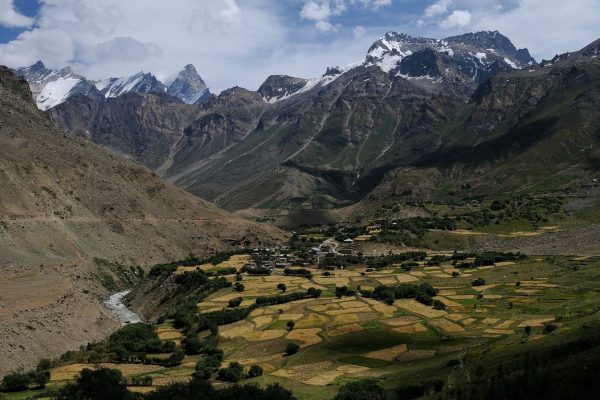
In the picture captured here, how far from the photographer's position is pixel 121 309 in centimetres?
13375

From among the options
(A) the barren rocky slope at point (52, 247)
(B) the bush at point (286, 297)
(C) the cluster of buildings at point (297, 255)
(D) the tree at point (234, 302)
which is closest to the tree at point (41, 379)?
(A) the barren rocky slope at point (52, 247)

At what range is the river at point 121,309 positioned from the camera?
4867 inches

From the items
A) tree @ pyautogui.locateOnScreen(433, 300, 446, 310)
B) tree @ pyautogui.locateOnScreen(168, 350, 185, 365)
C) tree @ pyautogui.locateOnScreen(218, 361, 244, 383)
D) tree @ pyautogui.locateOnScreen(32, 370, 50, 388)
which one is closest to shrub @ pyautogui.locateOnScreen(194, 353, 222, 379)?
tree @ pyautogui.locateOnScreen(218, 361, 244, 383)

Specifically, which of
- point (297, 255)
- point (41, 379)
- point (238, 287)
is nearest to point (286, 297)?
point (238, 287)

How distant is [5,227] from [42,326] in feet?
202

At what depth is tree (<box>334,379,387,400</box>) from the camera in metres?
51.5

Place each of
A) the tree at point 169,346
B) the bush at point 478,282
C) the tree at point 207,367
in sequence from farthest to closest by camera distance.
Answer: the bush at point 478,282, the tree at point 169,346, the tree at point 207,367

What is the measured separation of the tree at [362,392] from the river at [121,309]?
77005mm

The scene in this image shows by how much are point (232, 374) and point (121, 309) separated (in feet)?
243

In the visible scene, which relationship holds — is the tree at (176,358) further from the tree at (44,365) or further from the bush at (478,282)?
the bush at (478,282)

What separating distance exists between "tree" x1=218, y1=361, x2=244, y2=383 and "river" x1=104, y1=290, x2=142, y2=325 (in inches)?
2223

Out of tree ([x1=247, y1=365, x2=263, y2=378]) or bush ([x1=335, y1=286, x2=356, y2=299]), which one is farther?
bush ([x1=335, y1=286, x2=356, y2=299])

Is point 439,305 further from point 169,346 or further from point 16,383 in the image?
point 16,383

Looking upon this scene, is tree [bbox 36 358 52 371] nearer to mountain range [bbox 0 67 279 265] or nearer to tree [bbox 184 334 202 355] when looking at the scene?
tree [bbox 184 334 202 355]
